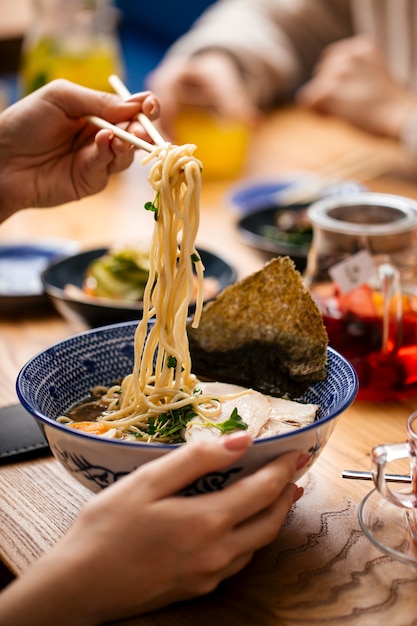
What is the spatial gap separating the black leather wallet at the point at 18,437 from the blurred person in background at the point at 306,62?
1512 mm

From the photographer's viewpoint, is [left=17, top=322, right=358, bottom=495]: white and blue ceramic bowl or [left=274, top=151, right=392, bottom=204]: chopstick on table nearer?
[left=17, top=322, right=358, bottom=495]: white and blue ceramic bowl

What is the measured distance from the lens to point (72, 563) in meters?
0.80

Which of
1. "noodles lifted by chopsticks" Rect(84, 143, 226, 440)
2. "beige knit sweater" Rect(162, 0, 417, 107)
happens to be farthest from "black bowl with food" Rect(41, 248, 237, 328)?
"beige knit sweater" Rect(162, 0, 417, 107)

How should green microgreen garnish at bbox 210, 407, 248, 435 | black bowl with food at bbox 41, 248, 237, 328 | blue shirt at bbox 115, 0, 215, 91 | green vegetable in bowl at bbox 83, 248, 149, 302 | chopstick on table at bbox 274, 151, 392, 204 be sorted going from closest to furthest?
green microgreen garnish at bbox 210, 407, 248, 435
black bowl with food at bbox 41, 248, 237, 328
green vegetable in bowl at bbox 83, 248, 149, 302
chopstick on table at bbox 274, 151, 392, 204
blue shirt at bbox 115, 0, 215, 91

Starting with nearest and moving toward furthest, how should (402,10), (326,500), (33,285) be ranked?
(326,500) < (33,285) < (402,10)

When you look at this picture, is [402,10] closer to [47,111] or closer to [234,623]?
[47,111]

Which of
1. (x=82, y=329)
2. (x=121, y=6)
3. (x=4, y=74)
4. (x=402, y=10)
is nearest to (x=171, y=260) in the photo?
(x=82, y=329)

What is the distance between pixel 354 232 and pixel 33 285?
30.6 inches

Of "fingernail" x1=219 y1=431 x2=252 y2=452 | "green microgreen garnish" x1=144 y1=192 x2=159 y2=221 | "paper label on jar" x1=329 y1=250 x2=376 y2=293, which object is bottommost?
"paper label on jar" x1=329 y1=250 x2=376 y2=293

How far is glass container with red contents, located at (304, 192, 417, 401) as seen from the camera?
1.35 m

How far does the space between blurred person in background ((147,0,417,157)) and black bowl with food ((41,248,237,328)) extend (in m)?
0.91

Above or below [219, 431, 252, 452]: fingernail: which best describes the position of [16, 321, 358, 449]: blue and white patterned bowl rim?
below

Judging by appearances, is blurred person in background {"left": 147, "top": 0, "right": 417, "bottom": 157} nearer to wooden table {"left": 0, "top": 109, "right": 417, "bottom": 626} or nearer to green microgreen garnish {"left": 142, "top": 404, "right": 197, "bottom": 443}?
wooden table {"left": 0, "top": 109, "right": 417, "bottom": 626}

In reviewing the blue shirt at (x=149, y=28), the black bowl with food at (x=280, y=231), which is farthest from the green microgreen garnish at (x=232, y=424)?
the blue shirt at (x=149, y=28)
